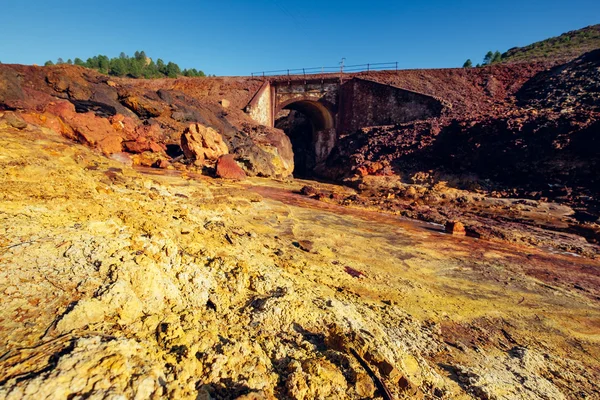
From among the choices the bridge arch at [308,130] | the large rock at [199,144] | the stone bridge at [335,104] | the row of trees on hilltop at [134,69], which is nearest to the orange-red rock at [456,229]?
the large rock at [199,144]

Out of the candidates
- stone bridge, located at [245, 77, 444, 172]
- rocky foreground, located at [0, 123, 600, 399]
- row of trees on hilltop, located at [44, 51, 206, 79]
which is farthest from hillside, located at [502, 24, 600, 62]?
row of trees on hilltop, located at [44, 51, 206, 79]

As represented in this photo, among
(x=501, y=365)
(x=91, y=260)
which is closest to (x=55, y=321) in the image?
(x=91, y=260)

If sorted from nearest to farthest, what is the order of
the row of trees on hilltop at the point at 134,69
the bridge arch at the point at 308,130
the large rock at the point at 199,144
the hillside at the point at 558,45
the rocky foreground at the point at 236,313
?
the rocky foreground at the point at 236,313, the large rock at the point at 199,144, the bridge arch at the point at 308,130, the hillside at the point at 558,45, the row of trees on hilltop at the point at 134,69

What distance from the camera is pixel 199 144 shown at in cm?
1350

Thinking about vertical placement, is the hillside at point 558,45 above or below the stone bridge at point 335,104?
above

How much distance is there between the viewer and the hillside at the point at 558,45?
2861 centimetres

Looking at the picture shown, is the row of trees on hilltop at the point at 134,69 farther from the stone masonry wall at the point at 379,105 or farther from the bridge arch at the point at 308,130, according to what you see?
the stone masonry wall at the point at 379,105

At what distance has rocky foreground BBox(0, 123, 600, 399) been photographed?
1683 mm

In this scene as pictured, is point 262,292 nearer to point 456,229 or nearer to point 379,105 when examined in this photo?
point 456,229

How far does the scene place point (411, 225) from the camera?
29.1 feet

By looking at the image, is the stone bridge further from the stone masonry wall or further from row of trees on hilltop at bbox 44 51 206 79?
row of trees on hilltop at bbox 44 51 206 79

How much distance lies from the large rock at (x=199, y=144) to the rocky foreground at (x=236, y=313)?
8.02 meters

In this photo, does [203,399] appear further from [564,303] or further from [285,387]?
[564,303]

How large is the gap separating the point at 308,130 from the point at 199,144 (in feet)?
70.3
